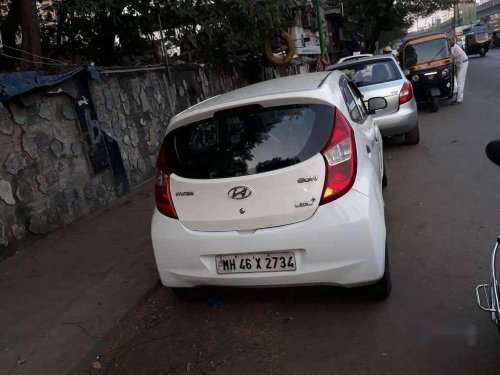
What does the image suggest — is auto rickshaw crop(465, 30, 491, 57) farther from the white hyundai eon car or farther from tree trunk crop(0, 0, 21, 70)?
the white hyundai eon car

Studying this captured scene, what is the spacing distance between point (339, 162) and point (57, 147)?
4.51 meters

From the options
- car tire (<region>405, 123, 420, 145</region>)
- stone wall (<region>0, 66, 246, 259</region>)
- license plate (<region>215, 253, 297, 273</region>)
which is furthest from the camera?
car tire (<region>405, 123, 420, 145</region>)

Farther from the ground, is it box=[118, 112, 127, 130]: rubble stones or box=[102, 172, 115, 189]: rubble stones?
box=[118, 112, 127, 130]: rubble stones

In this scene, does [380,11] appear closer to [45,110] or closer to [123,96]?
[123,96]

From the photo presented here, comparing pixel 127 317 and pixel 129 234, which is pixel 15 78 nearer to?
pixel 129 234

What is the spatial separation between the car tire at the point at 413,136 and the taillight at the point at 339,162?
5.96m

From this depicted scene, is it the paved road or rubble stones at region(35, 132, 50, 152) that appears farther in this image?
rubble stones at region(35, 132, 50, 152)

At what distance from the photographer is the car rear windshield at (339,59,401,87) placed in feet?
28.8

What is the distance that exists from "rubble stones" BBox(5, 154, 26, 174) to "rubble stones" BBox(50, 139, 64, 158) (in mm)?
571

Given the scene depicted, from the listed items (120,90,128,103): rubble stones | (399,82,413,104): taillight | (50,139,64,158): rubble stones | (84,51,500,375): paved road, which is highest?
(120,90,128,103): rubble stones

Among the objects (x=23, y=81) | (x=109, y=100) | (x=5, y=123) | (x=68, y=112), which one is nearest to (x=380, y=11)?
(x=109, y=100)

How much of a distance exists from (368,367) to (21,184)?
15.0 feet

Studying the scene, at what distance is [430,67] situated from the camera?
42.4 feet

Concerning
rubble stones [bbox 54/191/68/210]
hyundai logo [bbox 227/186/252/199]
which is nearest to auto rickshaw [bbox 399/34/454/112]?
rubble stones [bbox 54/191/68/210]
